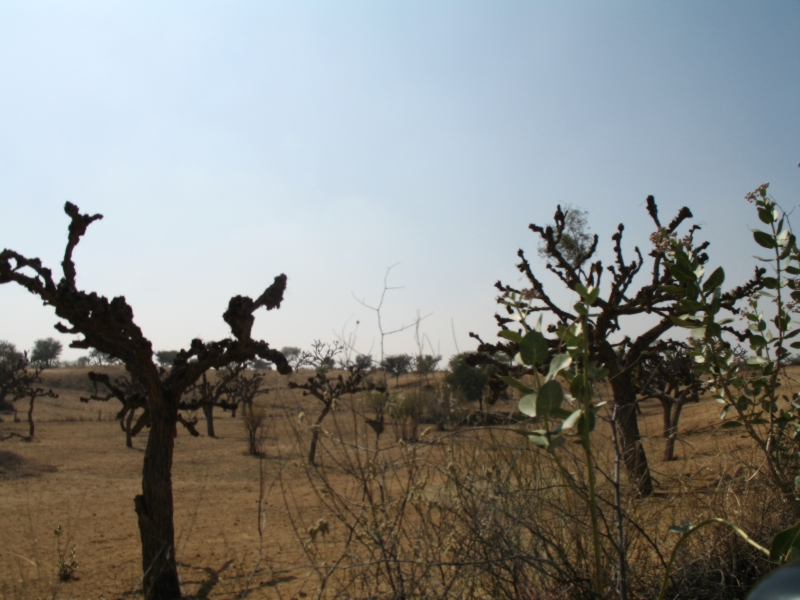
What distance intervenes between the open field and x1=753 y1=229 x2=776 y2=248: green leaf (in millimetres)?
1147

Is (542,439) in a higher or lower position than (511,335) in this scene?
lower

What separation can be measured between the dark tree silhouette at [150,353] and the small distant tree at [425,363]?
2.14 meters

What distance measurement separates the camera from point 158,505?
560 cm

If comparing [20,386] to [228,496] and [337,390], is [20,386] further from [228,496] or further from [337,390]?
[337,390]

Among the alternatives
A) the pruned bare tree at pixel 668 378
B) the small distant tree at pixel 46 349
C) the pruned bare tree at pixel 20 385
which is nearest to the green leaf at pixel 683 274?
the pruned bare tree at pixel 668 378

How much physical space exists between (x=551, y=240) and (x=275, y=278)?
419cm

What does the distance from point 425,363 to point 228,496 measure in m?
9.83

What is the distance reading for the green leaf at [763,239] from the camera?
3.00 meters

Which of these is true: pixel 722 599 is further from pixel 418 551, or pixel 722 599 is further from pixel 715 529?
pixel 418 551

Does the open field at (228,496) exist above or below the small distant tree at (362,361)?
below

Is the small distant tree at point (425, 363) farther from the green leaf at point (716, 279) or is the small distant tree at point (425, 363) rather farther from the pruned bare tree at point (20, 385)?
the pruned bare tree at point (20, 385)

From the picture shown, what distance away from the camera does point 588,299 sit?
1.65 metres

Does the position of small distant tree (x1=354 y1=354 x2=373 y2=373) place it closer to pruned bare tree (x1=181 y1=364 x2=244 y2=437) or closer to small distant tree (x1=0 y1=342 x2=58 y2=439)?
pruned bare tree (x1=181 y1=364 x2=244 y2=437)

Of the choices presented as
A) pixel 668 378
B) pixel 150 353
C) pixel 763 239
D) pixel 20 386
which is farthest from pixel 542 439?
pixel 20 386
